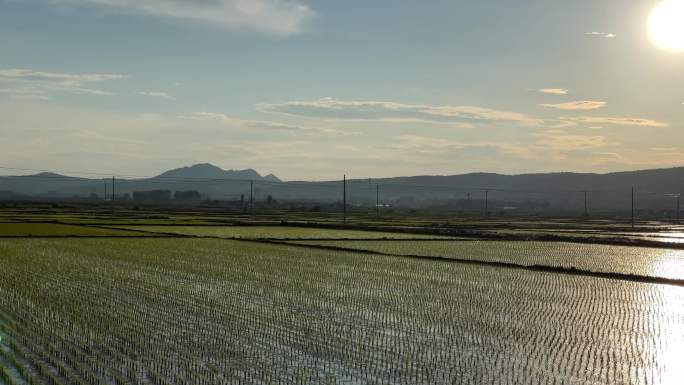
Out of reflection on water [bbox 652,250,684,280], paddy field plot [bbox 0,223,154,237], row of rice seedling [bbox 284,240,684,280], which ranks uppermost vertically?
paddy field plot [bbox 0,223,154,237]

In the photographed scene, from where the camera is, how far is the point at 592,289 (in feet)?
56.5

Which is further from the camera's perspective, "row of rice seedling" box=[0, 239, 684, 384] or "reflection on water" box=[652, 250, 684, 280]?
"reflection on water" box=[652, 250, 684, 280]

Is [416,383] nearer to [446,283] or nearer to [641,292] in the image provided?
[446,283]

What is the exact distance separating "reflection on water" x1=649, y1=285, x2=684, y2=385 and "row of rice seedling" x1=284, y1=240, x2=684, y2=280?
16.0ft

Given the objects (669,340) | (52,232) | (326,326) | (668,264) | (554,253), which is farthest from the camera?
(52,232)

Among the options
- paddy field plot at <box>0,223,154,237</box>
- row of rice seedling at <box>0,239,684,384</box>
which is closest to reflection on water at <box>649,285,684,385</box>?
row of rice seedling at <box>0,239,684,384</box>

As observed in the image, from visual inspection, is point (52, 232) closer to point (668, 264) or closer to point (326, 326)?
point (668, 264)

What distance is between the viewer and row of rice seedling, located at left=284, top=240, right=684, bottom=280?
2250 centimetres

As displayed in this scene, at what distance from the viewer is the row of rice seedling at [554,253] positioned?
22.5 meters

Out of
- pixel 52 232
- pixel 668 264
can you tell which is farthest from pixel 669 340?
pixel 52 232

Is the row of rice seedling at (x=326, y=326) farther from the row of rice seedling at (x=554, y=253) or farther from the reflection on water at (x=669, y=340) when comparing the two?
the row of rice seedling at (x=554, y=253)

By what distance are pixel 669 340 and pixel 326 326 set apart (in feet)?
16.2

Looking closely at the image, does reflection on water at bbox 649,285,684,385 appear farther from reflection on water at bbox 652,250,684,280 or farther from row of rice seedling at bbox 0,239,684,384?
reflection on water at bbox 652,250,684,280

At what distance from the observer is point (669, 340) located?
10.9 m
